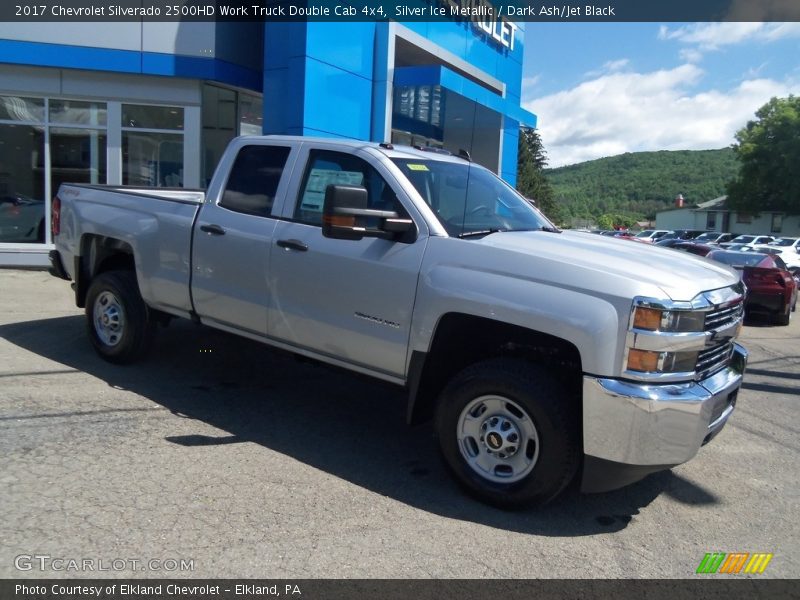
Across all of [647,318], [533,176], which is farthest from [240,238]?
[533,176]

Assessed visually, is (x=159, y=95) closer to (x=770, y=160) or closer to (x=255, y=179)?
(x=255, y=179)

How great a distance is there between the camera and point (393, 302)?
4281mm

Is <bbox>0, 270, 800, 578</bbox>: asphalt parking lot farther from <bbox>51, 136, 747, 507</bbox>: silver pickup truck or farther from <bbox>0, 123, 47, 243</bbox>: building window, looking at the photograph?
<bbox>0, 123, 47, 243</bbox>: building window

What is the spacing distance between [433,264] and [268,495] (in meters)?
1.67

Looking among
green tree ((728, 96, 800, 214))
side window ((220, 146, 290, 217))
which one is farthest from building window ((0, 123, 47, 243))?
green tree ((728, 96, 800, 214))

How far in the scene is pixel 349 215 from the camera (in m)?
4.04

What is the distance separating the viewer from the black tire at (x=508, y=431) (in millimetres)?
3746

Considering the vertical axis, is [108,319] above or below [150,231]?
below

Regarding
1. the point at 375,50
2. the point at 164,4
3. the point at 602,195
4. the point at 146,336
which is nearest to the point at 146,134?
the point at 164,4

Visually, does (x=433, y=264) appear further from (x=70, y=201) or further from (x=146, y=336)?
Result: (x=70, y=201)

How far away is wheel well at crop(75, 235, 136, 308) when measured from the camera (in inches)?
245

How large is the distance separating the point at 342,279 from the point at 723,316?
232 centimetres

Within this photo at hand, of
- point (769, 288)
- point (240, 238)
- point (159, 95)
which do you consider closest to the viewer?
point (240, 238)

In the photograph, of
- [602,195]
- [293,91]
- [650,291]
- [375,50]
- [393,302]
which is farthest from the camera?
[602,195]
